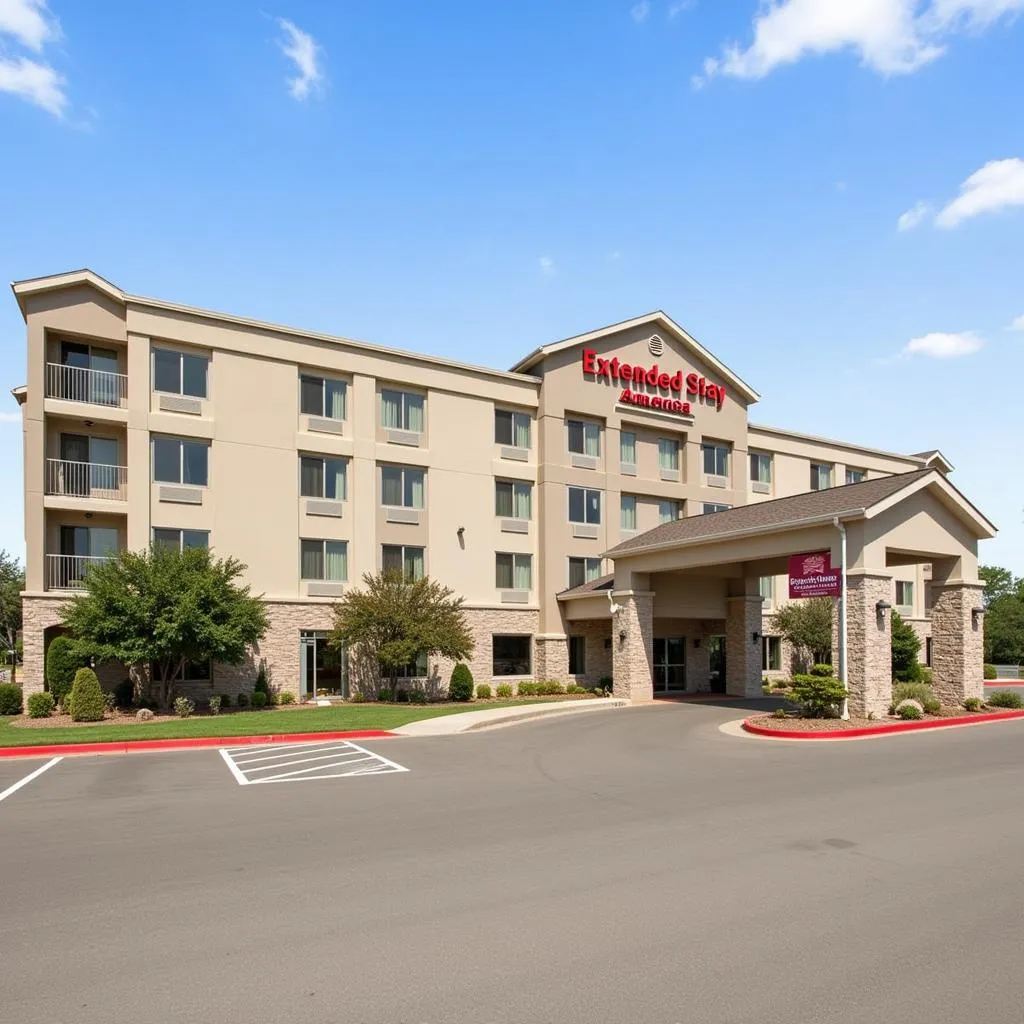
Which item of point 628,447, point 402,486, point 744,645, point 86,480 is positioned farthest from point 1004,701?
point 86,480

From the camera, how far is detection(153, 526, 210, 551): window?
89.0 feet

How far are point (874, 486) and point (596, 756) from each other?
39.1 ft

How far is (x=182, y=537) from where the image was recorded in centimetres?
2758

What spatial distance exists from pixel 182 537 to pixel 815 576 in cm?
1931

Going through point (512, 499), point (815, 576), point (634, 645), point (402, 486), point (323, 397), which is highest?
point (323, 397)

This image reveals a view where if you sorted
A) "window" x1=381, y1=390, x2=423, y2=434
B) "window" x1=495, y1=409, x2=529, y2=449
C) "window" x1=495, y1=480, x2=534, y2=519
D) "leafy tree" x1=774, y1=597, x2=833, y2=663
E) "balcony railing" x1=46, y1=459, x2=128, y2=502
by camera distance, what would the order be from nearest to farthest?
"balcony railing" x1=46, y1=459, x2=128, y2=502 → "window" x1=381, y1=390, x2=423, y2=434 → "window" x1=495, y1=480, x2=534, y2=519 → "window" x1=495, y1=409, x2=529, y2=449 → "leafy tree" x1=774, y1=597, x2=833, y2=663

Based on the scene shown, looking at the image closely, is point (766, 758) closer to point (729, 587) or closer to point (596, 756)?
point (596, 756)

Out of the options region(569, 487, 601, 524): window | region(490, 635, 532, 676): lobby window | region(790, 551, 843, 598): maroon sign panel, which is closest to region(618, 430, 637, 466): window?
region(569, 487, 601, 524): window

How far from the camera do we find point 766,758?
50.2 ft

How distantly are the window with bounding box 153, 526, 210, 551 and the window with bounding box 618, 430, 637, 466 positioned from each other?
55.3 ft

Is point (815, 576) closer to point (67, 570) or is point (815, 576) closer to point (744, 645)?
point (744, 645)

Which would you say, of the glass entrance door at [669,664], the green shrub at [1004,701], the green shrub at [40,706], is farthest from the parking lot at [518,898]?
the glass entrance door at [669,664]

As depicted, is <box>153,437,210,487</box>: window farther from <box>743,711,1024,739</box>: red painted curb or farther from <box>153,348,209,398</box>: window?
<box>743,711,1024,739</box>: red painted curb

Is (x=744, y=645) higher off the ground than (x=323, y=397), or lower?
lower
